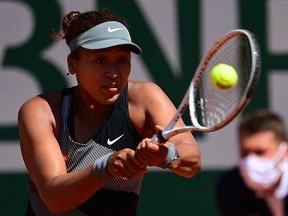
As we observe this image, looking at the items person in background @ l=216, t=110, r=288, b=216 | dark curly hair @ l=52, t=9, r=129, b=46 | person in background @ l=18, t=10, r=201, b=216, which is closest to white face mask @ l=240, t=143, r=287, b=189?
person in background @ l=216, t=110, r=288, b=216

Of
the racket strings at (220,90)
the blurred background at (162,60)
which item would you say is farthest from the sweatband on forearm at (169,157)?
the blurred background at (162,60)

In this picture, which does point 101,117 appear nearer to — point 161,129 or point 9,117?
point 161,129

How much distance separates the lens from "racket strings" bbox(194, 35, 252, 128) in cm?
367

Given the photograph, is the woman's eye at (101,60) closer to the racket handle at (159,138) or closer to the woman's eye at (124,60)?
the woman's eye at (124,60)

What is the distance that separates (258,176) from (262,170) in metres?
0.02

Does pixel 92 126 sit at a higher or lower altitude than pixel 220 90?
lower

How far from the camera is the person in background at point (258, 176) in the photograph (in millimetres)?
3080

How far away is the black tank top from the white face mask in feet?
3.25

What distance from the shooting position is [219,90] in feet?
12.3

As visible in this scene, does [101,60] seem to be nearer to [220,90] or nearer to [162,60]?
[220,90]

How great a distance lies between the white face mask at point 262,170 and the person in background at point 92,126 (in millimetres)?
695

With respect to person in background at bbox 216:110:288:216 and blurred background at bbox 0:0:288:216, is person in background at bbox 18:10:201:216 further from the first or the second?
blurred background at bbox 0:0:288:216

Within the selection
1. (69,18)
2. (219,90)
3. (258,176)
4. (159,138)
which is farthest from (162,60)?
(258,176)

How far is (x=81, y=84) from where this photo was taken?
403 cm
